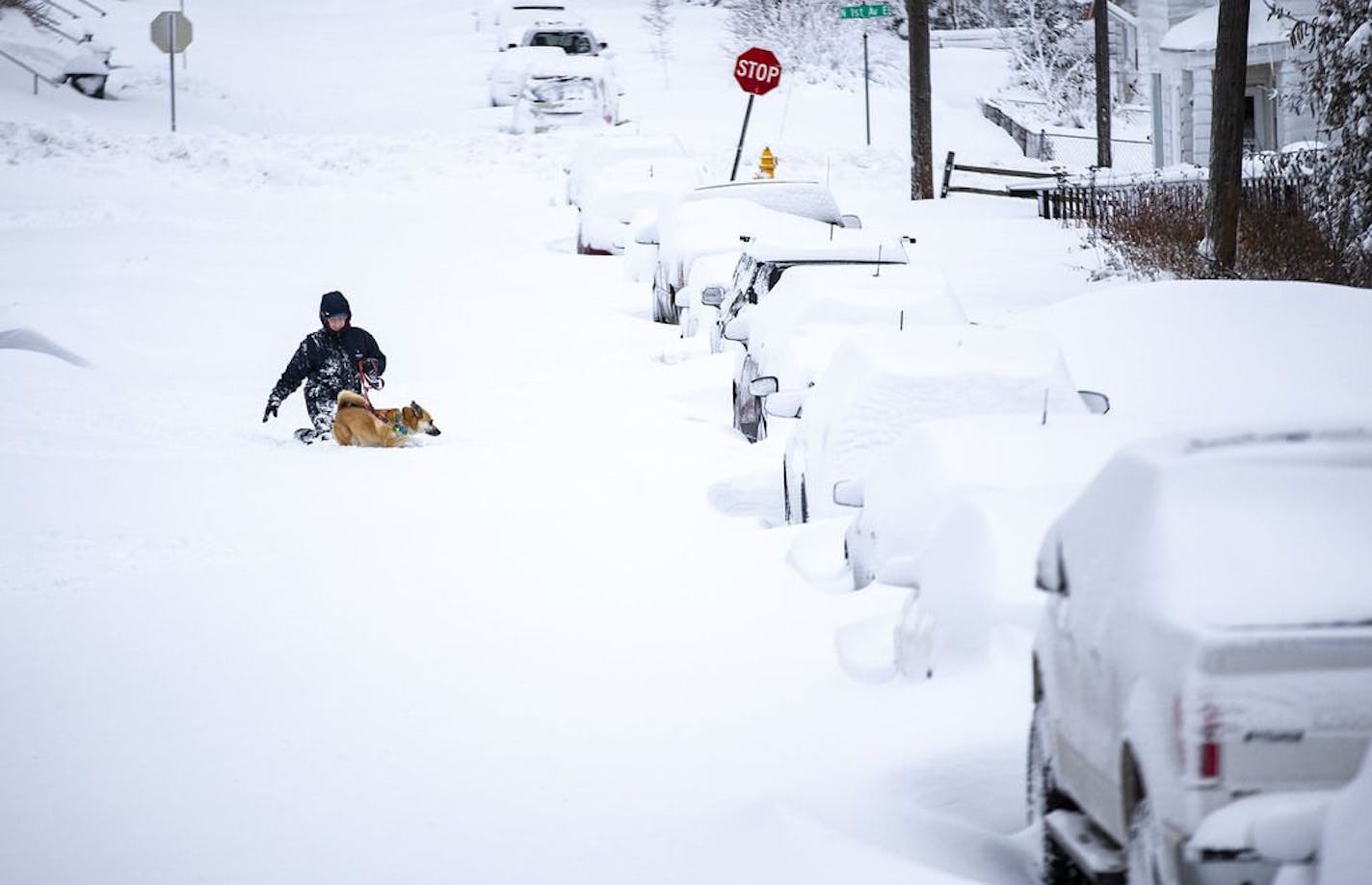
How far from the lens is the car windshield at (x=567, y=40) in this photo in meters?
45.4

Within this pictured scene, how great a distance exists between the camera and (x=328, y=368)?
51.8 ft

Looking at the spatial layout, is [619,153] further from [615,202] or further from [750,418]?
[750,418]

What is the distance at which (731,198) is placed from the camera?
75.2 ft

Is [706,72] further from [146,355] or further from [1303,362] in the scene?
[1303,362]

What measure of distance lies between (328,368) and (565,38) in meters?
31.0

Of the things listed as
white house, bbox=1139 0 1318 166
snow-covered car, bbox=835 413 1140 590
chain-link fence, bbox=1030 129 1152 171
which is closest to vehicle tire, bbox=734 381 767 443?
snow-covered car, bbox=835 413 1140 590

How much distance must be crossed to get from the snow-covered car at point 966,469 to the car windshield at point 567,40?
3812 centimetres

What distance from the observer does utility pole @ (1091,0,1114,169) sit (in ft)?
132

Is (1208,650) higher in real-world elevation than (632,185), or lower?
lower

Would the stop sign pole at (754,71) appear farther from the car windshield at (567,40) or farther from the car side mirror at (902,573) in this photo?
the car side mirror at (902,573)

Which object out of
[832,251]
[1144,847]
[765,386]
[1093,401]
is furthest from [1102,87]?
[1144,847]

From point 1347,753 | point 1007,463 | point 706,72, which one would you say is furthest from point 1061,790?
point 706,72

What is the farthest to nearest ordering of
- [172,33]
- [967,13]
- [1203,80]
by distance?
[967,13] → [172,33] → [1203,80]

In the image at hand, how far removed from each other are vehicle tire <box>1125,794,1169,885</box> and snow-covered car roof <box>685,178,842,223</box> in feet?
61.9
